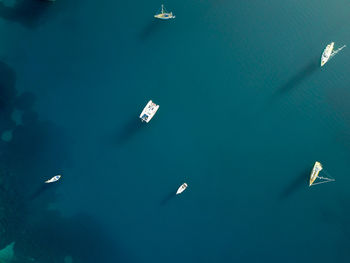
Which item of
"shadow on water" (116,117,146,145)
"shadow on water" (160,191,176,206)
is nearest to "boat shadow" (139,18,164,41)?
"shadow on water" (116,117,146,145)

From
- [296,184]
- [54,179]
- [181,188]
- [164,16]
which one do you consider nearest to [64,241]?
[54,179]

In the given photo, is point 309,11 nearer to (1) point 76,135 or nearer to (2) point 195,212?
(2) point 195,212

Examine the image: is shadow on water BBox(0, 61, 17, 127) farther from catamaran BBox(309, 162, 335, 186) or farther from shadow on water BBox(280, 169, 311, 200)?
catamaran BBox(309, 162, 335, 186)

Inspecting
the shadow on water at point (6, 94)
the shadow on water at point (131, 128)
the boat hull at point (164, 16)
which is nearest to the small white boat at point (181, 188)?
the shadow on water at point (131, 128)

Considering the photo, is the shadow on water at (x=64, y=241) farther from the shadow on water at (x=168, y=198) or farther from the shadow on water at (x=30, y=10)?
the shadow on water at (x=30, y=10)

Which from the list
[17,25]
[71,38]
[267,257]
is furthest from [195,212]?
[17,25]

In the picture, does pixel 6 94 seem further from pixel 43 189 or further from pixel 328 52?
pixel 328 52

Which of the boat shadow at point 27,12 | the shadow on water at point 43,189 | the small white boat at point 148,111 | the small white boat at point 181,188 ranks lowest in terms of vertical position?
the shadow on water at point 43,189
